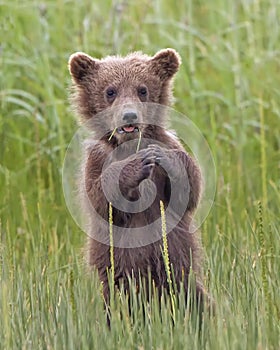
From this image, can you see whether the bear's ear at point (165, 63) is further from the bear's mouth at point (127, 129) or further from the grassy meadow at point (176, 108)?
the grassy meadow at point (176, 108)

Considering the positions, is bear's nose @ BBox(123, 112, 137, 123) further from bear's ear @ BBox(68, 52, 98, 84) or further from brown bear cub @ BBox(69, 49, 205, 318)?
bear's ear @ BBox(68, 52, 98, 84)

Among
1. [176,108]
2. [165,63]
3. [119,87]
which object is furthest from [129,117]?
[176,108]

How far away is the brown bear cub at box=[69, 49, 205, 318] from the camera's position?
4.76m

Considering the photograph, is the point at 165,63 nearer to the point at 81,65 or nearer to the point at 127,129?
the point at 81,65

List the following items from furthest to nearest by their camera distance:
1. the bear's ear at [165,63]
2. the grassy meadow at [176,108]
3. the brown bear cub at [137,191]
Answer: the bear's ear at [165,63] < the brown bear cub at [137,191] < the grassy meadow at [176,108]

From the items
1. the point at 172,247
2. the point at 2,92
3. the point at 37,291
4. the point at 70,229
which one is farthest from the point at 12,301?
the point at 2,92

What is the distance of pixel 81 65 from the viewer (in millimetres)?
5332

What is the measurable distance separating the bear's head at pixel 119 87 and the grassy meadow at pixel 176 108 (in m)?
0.70

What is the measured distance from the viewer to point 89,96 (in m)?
5.28

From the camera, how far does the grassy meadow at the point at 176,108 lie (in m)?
3.87

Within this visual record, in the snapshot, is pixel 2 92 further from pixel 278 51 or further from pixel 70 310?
pixel 70 310

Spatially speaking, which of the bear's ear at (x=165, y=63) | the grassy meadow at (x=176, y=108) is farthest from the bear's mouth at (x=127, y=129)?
the grassy meadow at (x=176, y=108)

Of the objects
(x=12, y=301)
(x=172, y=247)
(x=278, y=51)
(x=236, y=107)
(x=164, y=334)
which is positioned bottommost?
(x=164, y=334)

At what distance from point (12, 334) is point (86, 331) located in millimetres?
297
